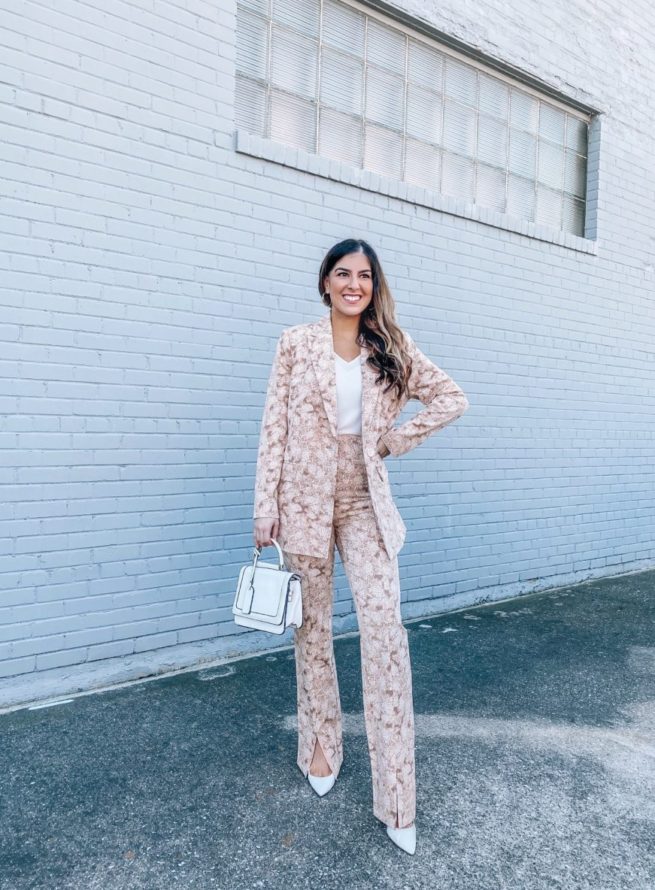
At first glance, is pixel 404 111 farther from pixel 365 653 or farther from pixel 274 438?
pixel 365 653

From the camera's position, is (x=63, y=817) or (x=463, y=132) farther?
(x=463, y=132)

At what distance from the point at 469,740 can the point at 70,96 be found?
353 cm

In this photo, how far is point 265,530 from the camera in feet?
8.56

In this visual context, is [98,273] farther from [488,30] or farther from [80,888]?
[488,30]

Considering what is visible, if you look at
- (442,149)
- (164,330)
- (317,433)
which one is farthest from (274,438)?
(442,149)

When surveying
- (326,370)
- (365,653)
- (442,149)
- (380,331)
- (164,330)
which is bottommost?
(365,653)

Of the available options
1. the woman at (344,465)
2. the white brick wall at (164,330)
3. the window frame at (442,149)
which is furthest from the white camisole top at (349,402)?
the window frame at (442,149)

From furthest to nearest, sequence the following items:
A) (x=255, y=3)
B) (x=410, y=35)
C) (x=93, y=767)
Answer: (x=410, y=35) < (x=255, y=3) < (x=93, y=767)

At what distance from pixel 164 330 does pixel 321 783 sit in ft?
7.76

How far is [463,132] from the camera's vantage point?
563cm

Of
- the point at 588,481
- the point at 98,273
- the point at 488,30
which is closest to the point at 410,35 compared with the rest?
the point at 488,30

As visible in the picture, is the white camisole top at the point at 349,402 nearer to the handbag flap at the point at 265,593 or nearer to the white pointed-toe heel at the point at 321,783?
the handbag flap at the point at 265,593

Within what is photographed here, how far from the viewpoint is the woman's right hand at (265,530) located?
103 inches

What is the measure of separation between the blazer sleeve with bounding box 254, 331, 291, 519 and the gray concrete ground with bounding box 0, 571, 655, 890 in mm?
1057
